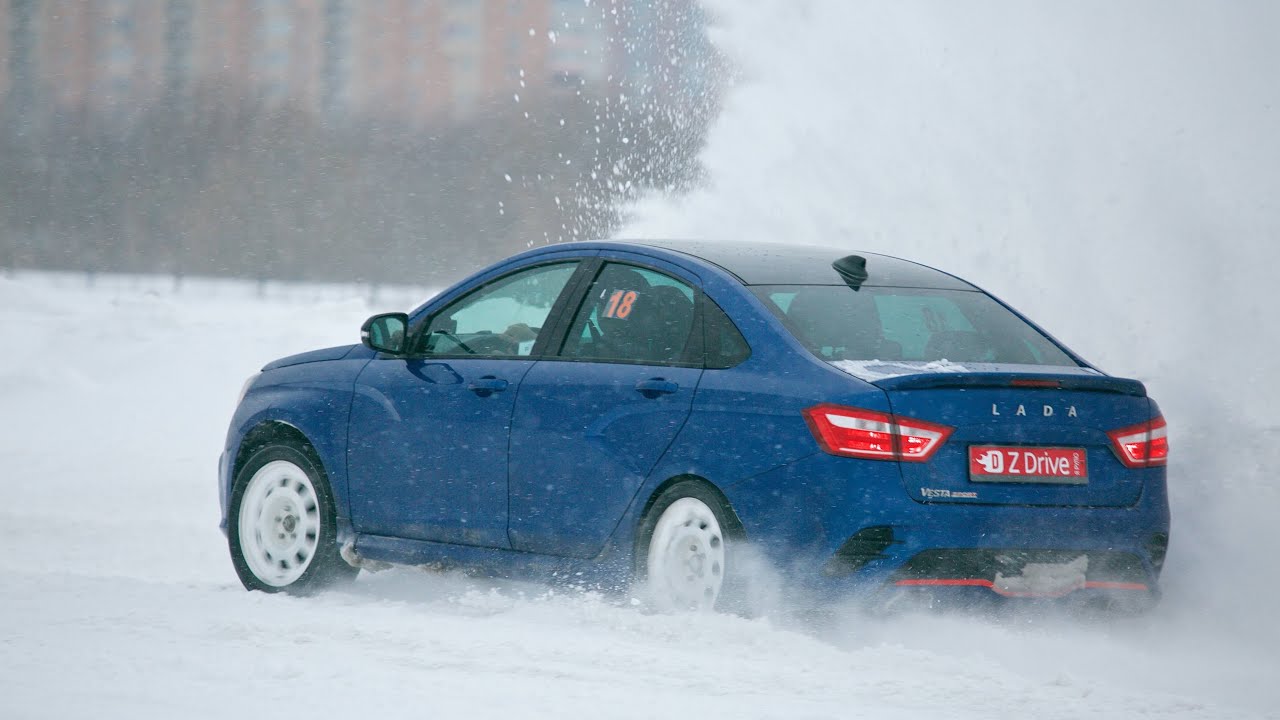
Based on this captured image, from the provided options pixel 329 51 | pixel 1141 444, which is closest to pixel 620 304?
pixel 1141 444

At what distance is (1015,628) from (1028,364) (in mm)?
968

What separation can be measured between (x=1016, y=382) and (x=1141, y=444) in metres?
0.55

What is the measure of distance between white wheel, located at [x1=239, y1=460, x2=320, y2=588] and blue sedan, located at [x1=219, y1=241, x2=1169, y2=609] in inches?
0.4

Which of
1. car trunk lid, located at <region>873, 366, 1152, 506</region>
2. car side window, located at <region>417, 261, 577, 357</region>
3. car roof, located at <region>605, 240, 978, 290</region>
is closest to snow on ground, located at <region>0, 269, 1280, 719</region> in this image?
car trunk lid, located at <region>873, 366, 1152, 506</region>

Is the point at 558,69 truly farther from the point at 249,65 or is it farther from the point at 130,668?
the point at 130,668

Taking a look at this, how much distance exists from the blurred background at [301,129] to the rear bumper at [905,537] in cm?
2220

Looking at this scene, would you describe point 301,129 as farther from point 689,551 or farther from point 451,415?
point 689,551

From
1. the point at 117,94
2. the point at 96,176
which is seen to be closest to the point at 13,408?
the point at 117,94

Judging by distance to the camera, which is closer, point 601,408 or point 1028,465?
point 1028,465

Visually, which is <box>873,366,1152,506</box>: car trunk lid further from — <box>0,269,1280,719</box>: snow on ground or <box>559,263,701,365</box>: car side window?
<box>559,263,701,365</box>: car side window

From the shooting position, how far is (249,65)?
2386 inches

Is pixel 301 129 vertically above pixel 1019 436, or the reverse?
pixel 301 129

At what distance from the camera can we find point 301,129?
6297 centimetres

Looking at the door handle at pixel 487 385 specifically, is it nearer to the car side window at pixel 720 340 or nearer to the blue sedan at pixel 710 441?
the blue sedan at pixel 710 441
